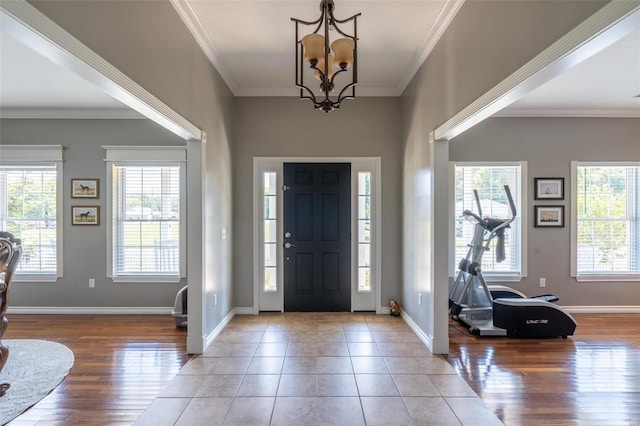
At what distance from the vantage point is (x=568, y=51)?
4.77 ft

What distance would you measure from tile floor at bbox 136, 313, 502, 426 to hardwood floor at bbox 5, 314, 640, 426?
0.21 meters

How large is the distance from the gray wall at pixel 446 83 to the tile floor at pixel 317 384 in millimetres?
590

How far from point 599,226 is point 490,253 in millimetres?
1641

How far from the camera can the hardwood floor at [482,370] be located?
2.23 metres

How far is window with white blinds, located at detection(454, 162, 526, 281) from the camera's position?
4566 mm

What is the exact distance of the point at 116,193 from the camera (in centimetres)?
450

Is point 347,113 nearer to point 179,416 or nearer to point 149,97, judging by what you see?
point 149,97

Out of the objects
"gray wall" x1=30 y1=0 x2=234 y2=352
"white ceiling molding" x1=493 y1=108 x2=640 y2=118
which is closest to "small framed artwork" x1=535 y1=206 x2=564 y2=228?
"white ceiling molding" x1=493 y1=108 x2=640 y2=118

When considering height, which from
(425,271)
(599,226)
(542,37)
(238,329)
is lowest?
(238,329)

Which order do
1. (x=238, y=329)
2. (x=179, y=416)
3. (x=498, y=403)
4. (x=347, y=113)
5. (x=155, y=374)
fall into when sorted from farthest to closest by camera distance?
(x=347, y=113)
(x=238, y=329)
(x=155, y=374)
(x=498, y=403)
(x=179, y=416)

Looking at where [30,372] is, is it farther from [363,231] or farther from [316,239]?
[363,231]

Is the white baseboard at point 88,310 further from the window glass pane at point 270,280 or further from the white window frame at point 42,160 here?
the window glass pane at point 270,280

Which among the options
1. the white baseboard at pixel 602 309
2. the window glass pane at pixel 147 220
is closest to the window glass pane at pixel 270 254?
the window glass pane at pixel 147 220

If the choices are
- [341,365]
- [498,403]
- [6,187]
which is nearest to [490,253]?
[498,403]
